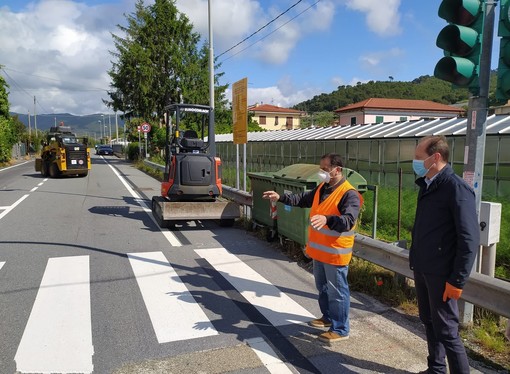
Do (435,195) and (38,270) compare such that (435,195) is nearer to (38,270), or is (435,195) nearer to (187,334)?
(187,334)

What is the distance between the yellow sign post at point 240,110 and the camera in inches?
406

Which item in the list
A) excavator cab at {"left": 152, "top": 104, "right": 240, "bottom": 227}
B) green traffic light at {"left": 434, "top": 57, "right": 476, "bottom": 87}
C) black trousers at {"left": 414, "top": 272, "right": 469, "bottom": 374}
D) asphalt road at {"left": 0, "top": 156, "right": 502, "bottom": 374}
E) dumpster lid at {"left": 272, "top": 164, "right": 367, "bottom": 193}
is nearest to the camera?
black trousers at {"left": 414, "top": 272, "right": 469, "bottom": 374}

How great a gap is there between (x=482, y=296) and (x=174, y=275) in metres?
3.93

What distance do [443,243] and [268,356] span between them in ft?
5.91

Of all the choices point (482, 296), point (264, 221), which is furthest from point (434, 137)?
point (264, 221)

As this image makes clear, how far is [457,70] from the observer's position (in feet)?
12.2

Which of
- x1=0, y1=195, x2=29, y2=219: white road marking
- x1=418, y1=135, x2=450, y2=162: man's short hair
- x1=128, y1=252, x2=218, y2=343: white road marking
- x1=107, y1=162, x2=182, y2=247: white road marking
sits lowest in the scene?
x1=107, y1=162, x2=182, y2=247: white road marking

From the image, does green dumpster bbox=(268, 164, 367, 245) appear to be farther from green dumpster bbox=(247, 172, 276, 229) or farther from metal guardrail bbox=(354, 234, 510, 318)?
metal guardrail bbox=(354, 234, 510, 318)

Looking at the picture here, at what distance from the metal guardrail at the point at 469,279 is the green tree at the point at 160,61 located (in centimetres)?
3144

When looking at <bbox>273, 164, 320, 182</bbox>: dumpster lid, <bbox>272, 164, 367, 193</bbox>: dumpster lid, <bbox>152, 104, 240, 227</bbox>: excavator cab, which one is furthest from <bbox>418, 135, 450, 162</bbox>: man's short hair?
<bbox>152, 104, 240, 227</bbox>: excavator cab

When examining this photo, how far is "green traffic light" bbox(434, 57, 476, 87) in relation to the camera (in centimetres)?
372

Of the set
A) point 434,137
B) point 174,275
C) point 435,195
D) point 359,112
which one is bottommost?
point 174,275

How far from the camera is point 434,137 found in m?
3.09

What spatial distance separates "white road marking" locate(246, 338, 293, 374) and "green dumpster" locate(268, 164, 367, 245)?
2.69m
